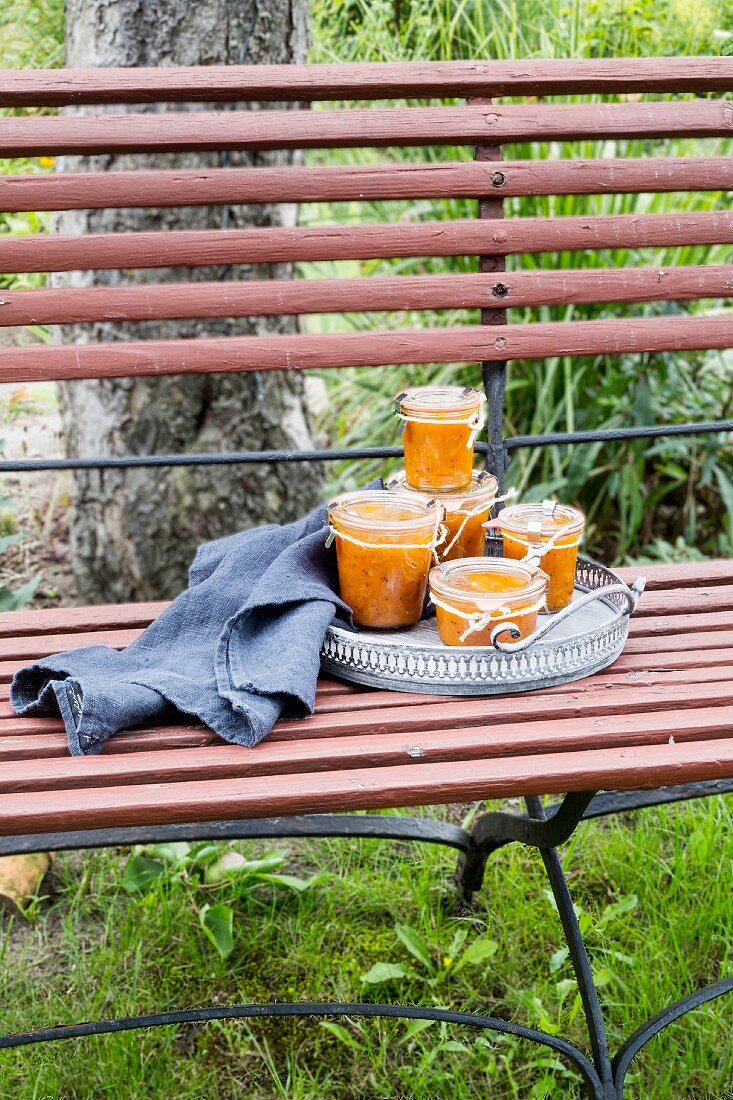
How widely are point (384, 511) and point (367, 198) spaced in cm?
68

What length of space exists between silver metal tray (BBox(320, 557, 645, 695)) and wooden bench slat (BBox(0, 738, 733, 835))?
0.46ft

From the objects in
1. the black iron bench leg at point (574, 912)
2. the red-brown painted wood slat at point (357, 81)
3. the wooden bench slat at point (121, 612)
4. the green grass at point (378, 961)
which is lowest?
the green grass at point (378, 961)

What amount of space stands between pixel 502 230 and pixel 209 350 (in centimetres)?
52

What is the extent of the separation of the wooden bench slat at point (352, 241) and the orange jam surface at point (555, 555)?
24.3 inches

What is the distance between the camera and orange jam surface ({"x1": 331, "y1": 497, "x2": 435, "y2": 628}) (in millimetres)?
1440

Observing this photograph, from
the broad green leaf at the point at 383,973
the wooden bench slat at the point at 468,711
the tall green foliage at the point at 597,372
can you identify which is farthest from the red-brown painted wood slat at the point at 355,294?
the tall green foliage at the point at 597,372

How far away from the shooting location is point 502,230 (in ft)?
6.41

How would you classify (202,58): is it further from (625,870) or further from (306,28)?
(625,870)

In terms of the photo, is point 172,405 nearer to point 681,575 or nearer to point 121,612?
point 121,612

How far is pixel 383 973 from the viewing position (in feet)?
6.57

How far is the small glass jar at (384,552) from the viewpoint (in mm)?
1441

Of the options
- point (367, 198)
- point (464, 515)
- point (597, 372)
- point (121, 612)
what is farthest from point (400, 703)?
point (597, 372)

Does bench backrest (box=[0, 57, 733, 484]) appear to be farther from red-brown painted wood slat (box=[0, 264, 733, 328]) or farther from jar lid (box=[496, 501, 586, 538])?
jar lid (box=[496, 501, 586, 538])

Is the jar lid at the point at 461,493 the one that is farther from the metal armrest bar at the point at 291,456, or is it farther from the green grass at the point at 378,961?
the green grass at the point at 378,961
